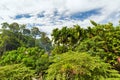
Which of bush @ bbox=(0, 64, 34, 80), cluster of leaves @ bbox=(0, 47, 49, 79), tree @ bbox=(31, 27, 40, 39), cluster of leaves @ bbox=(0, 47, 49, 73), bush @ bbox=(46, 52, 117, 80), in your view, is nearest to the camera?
bush @ bbox=(46, 52, 117, 80)

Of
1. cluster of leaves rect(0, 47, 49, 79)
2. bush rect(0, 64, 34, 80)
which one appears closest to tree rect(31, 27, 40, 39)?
cluster of leaves rect(0, 47, 49, 79)

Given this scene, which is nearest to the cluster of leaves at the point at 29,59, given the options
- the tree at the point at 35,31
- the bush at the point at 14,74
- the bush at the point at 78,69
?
the bush at the point at 14,74

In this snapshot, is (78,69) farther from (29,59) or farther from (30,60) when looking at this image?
(29,59)

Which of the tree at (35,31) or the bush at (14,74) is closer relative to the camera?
the bush at (14,74)

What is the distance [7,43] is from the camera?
70062 millimetres

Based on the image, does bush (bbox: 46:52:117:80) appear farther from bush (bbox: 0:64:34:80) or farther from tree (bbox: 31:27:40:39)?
tree (bbox: 31:27:40:39)

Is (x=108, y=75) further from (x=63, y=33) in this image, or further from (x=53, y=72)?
(x=63, y=33)

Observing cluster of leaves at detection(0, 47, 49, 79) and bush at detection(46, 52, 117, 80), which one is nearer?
bush at detection(46, 52, 117, 80)

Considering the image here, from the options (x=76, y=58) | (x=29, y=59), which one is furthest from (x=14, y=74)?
(x=29, y=59)

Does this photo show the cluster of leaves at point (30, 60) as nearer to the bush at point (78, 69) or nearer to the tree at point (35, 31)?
the bush at point (78, 69)

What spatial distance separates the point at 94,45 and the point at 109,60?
1.93 m

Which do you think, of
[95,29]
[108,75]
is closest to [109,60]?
[95,29]

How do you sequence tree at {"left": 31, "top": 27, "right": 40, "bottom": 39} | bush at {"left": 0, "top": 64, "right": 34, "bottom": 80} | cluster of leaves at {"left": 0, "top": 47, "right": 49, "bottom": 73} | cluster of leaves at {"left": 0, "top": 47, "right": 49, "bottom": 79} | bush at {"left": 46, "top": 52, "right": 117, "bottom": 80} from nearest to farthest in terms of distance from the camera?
bush at {"left": 46, "top": 52, "right": 117, "bottom": 80} → bush at {"left": 0, "top": 64, "right": 34, "bottom": 80} → cluster of leaves at {"left": 0, "top": 47, "right": 49, "bottom": 79} → cluster of leaves at {"left": 0, "top": 47, "right": 49, "bottom": 73} → tree at {"left": 31, "top": 27, "right": 40, "bottom": 39}

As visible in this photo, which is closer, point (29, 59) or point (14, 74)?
point (14, 74)
